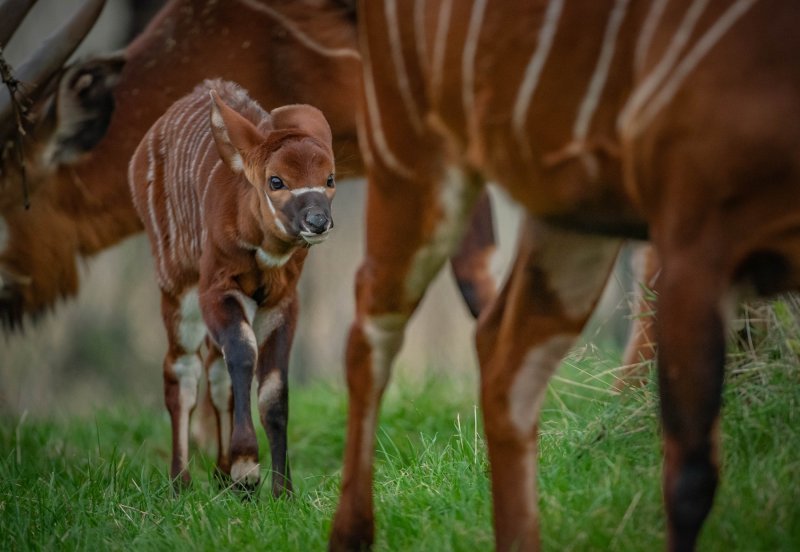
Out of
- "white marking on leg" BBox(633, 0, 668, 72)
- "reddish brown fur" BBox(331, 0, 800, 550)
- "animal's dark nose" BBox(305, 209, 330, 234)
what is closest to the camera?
"reddish brown fur" BBox(331, 0, 800, 550)

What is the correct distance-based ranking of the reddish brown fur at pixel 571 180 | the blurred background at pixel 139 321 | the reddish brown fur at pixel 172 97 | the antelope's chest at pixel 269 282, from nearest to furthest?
the reddish brown fur at pixel 571 180
the antelope's chest at pixel 269 282
the reddish brown fur at pixel 172 97
the blurred background at pixel 139 321

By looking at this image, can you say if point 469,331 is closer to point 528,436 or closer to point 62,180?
point 62,180

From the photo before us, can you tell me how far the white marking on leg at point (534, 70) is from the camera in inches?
108

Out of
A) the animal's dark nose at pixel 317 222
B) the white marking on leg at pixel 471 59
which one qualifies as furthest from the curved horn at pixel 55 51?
the white marking on leg at pixel 471 59

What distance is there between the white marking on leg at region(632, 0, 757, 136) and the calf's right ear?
236cm

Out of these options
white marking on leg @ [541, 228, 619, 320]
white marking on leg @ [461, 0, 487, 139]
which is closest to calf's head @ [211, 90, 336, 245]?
white marking on leg @ [541, 228, 619, 320]

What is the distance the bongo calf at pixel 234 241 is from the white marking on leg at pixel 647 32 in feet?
6.40

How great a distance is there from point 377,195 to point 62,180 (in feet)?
12.4

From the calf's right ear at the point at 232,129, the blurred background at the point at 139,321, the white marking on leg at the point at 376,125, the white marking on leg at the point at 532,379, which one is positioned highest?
the white marking on leg at the point at 376,125

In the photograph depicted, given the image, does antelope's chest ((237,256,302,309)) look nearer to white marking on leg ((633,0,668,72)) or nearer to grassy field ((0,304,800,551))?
grassy field ((0,304,800,551))

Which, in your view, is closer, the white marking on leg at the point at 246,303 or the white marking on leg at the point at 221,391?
the white marking on leg at the point at 246,303

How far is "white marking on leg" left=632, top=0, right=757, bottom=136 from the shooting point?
7.98ft

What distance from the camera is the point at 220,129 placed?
Result: 477 centimetres

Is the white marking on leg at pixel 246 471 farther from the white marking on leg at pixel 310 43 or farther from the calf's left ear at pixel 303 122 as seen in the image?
the white marking on leg at pixel 310 43
